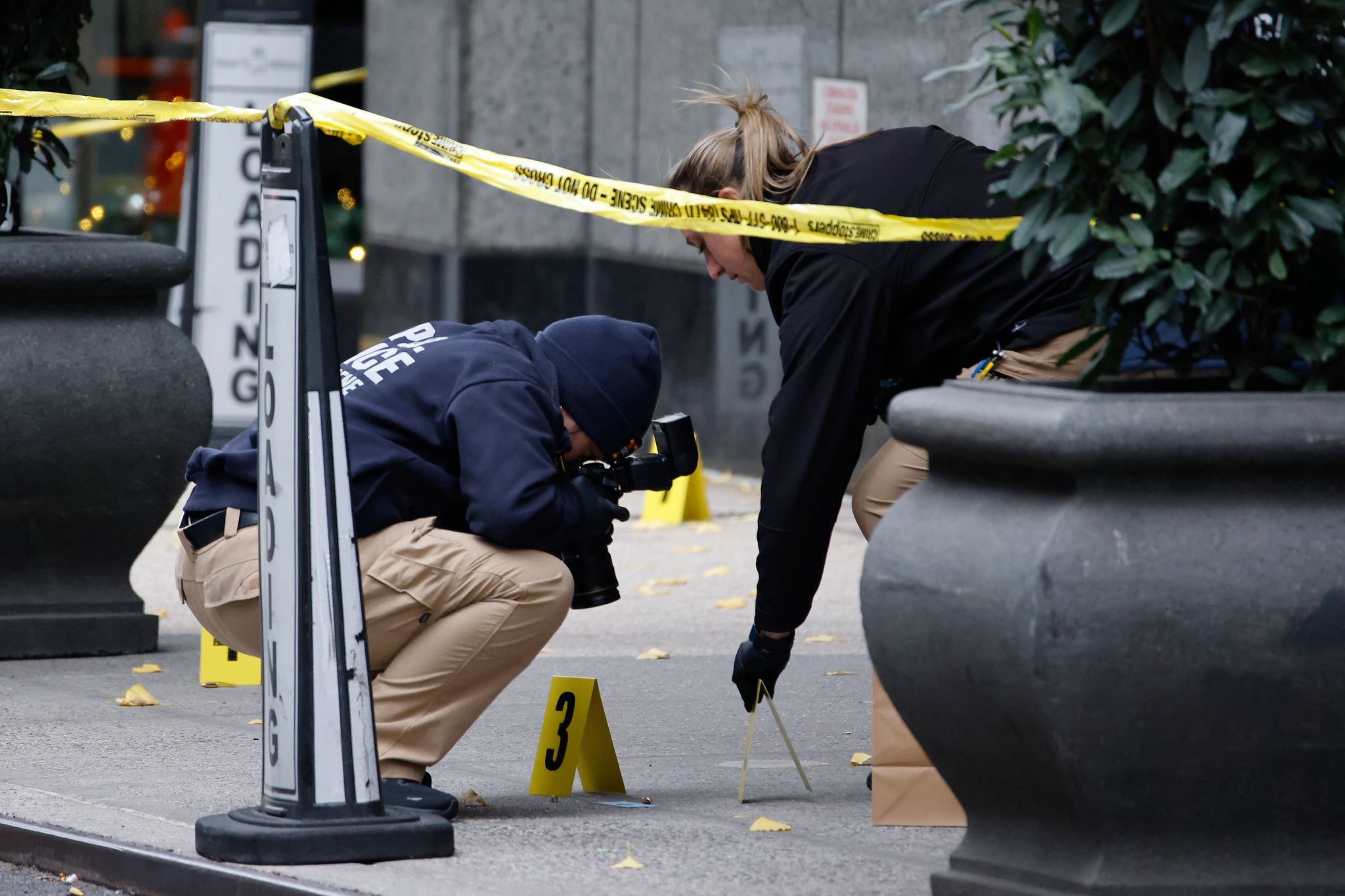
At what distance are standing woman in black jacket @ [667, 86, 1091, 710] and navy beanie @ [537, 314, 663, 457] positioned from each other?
300 mm

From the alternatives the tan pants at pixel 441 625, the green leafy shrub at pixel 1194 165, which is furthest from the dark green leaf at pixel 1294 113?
the tan pants at pixel 441 625

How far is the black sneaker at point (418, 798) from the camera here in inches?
159

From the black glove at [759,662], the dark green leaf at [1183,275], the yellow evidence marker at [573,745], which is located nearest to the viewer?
the dark green leaf at [1183,275]

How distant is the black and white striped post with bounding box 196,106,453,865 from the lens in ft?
11.9

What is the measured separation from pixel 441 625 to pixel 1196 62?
1914 mm

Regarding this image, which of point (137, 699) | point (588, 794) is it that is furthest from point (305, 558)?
point (137, 699)

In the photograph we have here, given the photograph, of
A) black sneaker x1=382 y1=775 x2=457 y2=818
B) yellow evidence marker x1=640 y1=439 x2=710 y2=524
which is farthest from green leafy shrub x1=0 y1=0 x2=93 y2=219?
yellow evidence marker x1=640 y1=439 x2=710 y2=524

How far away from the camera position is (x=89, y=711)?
17.8 feet

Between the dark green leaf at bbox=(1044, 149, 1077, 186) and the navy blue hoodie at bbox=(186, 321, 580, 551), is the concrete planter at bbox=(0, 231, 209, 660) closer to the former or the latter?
the navy blue hoodie at bbox=(186, 321, 580, 551)

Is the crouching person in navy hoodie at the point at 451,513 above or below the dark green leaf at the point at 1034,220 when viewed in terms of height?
below

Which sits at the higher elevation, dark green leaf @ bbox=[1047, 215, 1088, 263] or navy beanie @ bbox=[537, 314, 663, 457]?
dark green leaf @ bbox=[1047, 215, 1088, 263]

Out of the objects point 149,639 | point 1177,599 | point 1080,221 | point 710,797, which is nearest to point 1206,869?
point 1177,599

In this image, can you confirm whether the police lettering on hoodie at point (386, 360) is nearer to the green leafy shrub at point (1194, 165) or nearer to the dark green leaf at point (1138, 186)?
the green leafy shrub at point (1194, 165)

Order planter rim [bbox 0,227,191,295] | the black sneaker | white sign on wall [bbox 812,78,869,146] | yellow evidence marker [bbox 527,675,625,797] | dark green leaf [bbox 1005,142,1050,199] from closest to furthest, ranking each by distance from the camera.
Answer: dark green leaf [bbox 1005,142,1050,199] → the black sneaker → yellow evidence marker [bbox 527,675,625,797] → planter rim [bbox 0,227,191,295] → white sign on wall [bbox 812,78,869,146]
